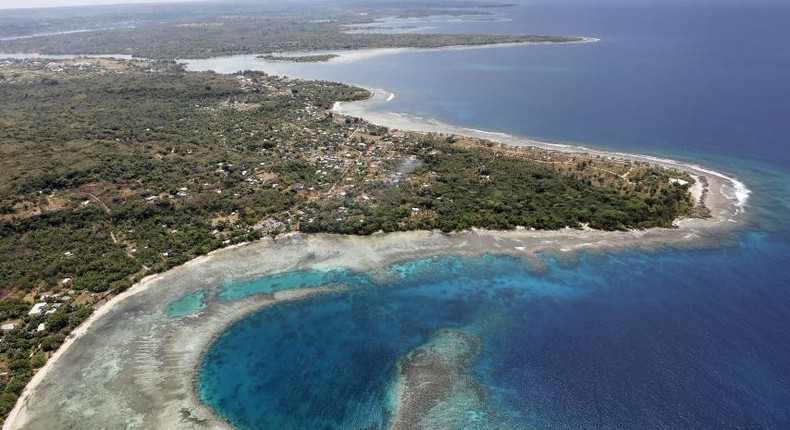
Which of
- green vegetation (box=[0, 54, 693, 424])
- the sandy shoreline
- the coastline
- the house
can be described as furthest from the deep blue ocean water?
the house

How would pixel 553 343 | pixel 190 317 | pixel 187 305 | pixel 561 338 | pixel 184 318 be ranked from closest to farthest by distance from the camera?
1. pixel 553 343
2. pixel 561 338
3. pixel 184 318
4. pixel 190 317
5. pixel 187 305

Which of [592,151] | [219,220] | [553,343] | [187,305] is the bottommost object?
[553,343]

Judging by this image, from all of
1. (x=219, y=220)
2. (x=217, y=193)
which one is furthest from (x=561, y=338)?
(x=217, y=193)

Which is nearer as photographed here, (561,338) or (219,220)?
(561,338)

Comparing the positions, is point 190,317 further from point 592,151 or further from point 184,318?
point 592,151

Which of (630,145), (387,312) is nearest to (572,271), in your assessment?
(387,312)

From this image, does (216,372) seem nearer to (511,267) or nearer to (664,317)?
(511,267)

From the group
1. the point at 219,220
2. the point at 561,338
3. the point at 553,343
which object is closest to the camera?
the point at 553,343
